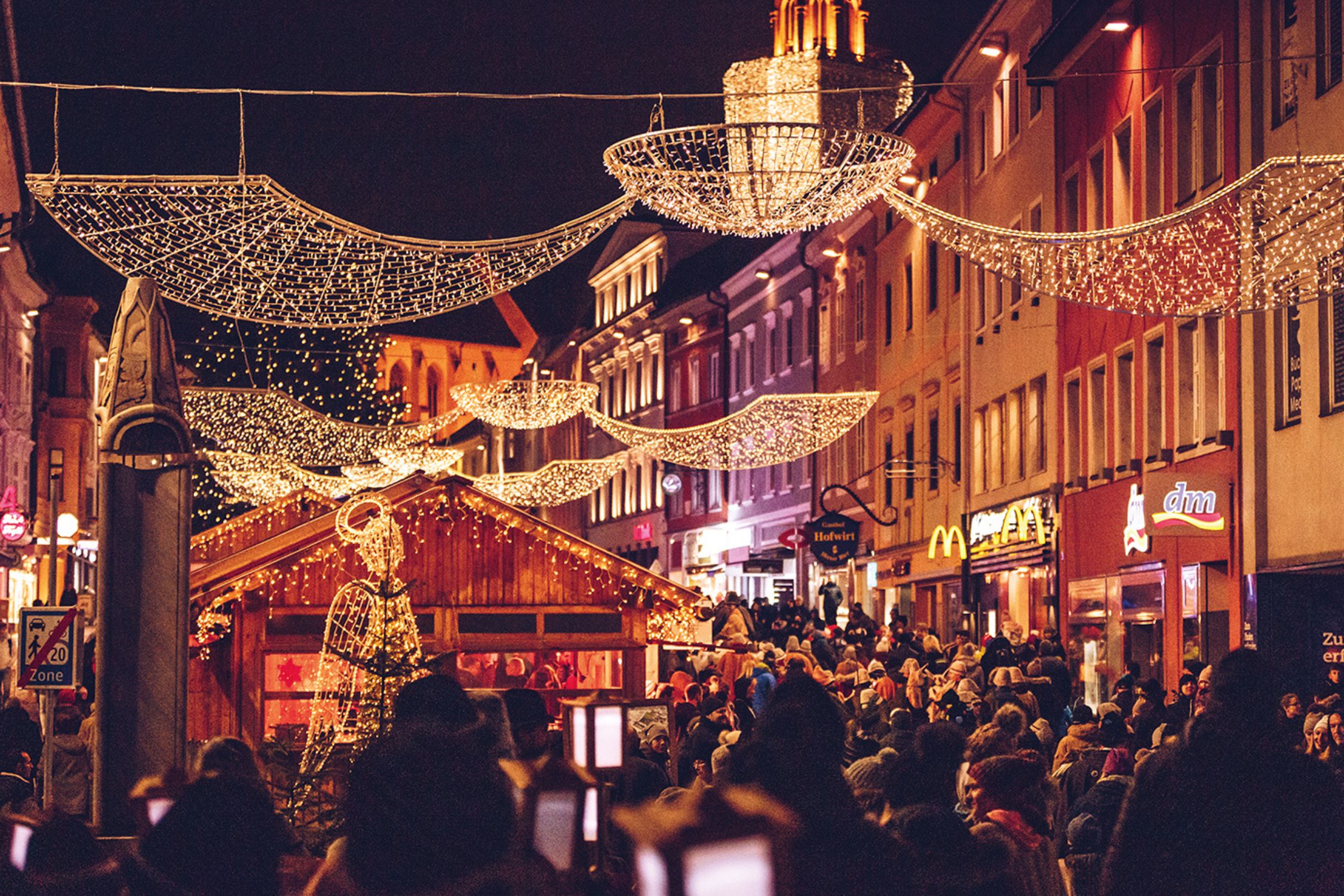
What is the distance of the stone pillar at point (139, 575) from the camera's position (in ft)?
42.1

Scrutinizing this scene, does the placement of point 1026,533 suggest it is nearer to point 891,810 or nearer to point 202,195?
point 202,195

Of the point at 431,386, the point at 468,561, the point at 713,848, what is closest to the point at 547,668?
the point at 468,561

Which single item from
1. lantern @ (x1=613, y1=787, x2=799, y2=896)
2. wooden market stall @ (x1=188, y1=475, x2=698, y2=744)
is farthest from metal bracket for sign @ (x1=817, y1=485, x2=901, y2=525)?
lantern @ (x1=613, y1=787, x2=799, y2=896)

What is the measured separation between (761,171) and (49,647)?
7319mm

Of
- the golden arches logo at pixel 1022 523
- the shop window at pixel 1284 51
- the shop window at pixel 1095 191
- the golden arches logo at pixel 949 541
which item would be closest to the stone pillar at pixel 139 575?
the shop window at pixel 1284 51

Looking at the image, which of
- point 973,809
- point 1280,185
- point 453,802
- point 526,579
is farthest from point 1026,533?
point 453,802

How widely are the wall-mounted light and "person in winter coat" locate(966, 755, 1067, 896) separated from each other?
27.7 metres

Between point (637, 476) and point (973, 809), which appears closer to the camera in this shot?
point (973, 809)

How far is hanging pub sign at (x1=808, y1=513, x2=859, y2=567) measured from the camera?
41.3m

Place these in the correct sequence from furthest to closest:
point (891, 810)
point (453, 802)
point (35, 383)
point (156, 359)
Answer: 1. point (35, 383)
2. point (156, 359)
3. point (891, 810)
4. point (453, 802)

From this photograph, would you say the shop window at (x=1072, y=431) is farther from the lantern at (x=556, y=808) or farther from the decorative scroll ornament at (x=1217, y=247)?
the lantern at (x=556, y=808)

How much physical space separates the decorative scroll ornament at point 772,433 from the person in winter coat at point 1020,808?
30050mm

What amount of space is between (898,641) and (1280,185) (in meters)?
11.0

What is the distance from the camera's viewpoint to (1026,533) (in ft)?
106
